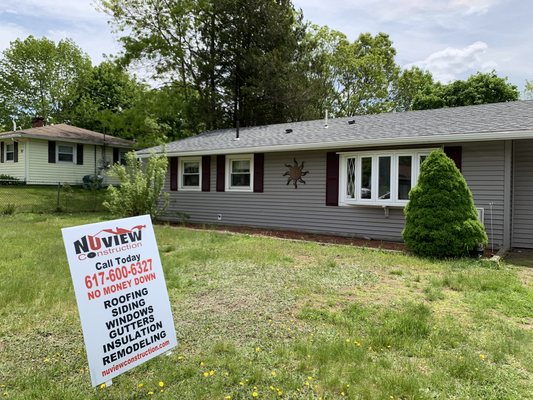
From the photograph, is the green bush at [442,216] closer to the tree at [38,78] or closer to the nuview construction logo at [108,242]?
the nuview construction logo at [108,242]

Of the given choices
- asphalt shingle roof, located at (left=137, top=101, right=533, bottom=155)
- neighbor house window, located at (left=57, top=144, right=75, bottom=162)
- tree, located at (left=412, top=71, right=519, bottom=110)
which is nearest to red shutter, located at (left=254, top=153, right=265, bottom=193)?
asphalt shingle roof, located at (left=137, top=101, right=533, bottom=155)

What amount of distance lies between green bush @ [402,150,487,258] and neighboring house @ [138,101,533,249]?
133 cm

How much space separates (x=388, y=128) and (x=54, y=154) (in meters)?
17.6

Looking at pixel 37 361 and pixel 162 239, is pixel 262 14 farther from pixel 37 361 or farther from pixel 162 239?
pixel 37 361

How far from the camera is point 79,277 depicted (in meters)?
2.59

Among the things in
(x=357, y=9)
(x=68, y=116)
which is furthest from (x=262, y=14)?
(x=68, y=116)

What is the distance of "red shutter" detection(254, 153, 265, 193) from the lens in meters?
11.8

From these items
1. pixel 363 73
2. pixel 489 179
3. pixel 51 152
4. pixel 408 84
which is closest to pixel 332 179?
pixel 489 179

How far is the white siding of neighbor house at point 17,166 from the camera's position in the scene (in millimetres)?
19547

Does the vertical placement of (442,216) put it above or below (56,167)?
below

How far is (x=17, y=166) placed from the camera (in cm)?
1989

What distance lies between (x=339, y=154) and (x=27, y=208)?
468 inches

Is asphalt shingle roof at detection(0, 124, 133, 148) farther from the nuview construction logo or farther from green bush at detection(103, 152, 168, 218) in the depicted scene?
the nuview construction logo

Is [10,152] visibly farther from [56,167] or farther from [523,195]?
[523,195]
